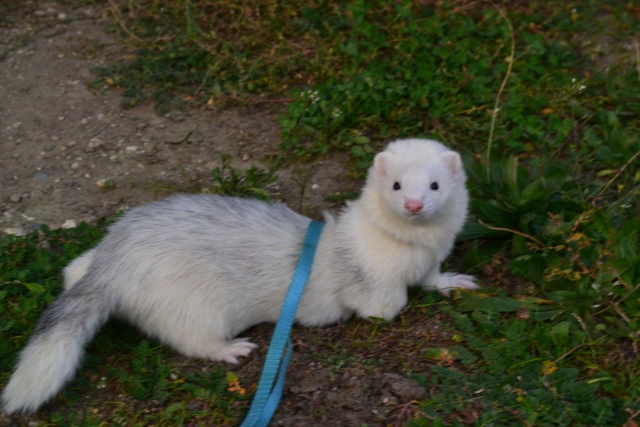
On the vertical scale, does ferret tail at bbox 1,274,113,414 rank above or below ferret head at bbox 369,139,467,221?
below

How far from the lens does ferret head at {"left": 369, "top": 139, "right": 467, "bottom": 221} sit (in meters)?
3.51

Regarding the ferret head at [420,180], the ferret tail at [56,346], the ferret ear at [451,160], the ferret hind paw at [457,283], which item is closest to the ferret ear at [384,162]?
the ferret head at [420,180]

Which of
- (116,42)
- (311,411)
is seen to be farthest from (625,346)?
(116,42)

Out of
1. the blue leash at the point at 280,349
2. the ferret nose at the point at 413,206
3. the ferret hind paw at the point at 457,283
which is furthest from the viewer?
the ferret hind paw at the point at 457,283

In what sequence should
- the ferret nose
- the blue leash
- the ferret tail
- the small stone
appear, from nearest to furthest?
the ferret tail → the blue leash → the ferret nose → the small stone

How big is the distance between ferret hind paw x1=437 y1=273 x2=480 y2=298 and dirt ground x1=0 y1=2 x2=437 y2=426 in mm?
217

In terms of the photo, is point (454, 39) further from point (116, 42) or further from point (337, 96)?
point (116, 42)

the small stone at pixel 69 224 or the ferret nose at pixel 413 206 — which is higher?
the ferret nose at pixel 413 206

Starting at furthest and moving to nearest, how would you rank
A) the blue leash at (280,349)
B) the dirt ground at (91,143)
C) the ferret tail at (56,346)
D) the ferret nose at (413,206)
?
the dirt ground at (91,143) < the ferret nose at (413,206) < the blue leash at (280,349) < the ferret tail at (56,346)

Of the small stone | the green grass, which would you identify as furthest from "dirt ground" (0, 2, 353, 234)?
the green grass

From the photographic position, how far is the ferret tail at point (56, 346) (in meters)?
3.20

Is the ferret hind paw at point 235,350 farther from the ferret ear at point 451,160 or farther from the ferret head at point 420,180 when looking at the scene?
the ferret ear at point 451,160

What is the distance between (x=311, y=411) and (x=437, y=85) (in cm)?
278

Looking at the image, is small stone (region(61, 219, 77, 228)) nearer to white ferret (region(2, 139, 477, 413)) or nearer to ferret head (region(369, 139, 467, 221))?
white ferret (region(2, 139, 477, 413))
